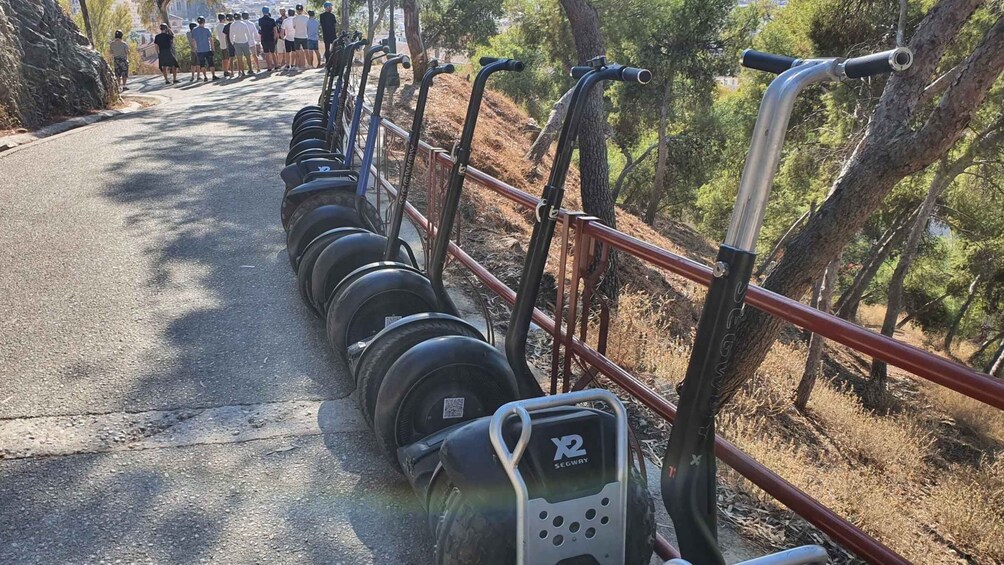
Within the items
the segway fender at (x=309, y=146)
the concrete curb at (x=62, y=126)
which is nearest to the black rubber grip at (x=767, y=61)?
the segway fender at (x=309, y=146)

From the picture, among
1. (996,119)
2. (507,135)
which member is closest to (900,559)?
(996,119)

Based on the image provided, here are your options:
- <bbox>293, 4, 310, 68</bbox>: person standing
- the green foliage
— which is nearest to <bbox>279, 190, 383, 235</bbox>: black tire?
<bbox>293, 4, 310, 68</bbox>: person standing

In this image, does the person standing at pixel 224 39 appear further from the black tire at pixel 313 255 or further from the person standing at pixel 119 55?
the black tire at pixel 313 255

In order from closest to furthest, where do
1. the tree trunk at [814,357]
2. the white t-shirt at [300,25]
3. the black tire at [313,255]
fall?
the black tire at [313,255]
the tree trunk at [814,357]
the white t-shirt at [300,25]

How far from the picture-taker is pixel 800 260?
7641 mm

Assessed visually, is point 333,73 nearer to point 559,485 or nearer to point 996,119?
point 559,485

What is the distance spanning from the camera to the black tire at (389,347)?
11.6 ft

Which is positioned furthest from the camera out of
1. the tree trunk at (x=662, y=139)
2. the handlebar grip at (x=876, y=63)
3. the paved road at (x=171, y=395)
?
the tree trunk at (x=662, y=139)

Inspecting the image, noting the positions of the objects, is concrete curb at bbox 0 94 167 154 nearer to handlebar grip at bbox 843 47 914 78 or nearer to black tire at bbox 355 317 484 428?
black tire at bbox 355 317 484 428

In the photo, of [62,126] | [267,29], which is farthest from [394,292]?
[267,29]

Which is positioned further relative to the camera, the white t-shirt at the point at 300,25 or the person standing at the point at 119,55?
the white t-shirt at the point at 300,25

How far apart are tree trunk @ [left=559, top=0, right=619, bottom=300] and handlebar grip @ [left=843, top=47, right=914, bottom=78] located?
695cm

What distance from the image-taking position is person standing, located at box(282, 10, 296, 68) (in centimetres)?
2609

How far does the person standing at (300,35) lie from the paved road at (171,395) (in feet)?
59.2
